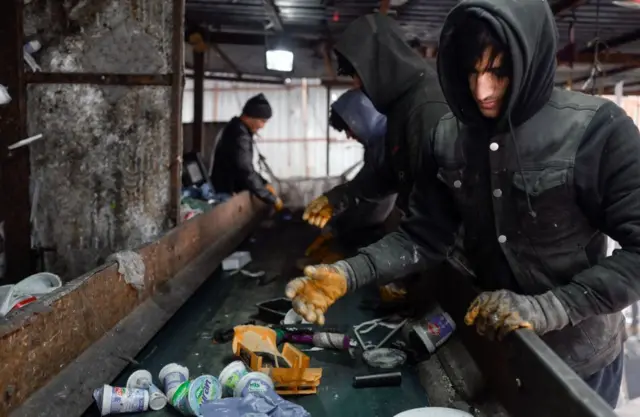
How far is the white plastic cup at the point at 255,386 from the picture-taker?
1.91 meters

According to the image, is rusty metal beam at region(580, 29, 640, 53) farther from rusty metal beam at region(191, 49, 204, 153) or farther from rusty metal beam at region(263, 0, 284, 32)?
rusty metal beam at region(191, 49, 204, 153)

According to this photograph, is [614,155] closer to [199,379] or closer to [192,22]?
[199,379]

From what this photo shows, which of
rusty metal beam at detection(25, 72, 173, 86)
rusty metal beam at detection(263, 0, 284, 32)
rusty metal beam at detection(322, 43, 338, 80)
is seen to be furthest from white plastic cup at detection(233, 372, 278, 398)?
rusty metal beam at detection(322, 43, 338, 80)

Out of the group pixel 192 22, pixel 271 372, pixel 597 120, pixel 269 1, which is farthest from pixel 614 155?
pixel 192 22

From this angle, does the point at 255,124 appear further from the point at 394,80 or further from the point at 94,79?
the point at 394,80

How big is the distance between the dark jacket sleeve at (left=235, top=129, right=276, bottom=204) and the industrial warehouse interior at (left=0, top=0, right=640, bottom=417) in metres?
1.12

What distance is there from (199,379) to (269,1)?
4.58 metres

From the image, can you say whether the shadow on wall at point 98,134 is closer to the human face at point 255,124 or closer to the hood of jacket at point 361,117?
the hood of jacket at point 361,117

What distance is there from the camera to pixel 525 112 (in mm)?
1819

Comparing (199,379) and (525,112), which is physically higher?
(525,112)

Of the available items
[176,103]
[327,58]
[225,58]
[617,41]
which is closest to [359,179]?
[176,103]

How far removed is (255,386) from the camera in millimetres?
A: 1933

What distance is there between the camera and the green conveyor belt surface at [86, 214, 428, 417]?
2.09 metres

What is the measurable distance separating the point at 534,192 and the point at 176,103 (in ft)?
8.36
